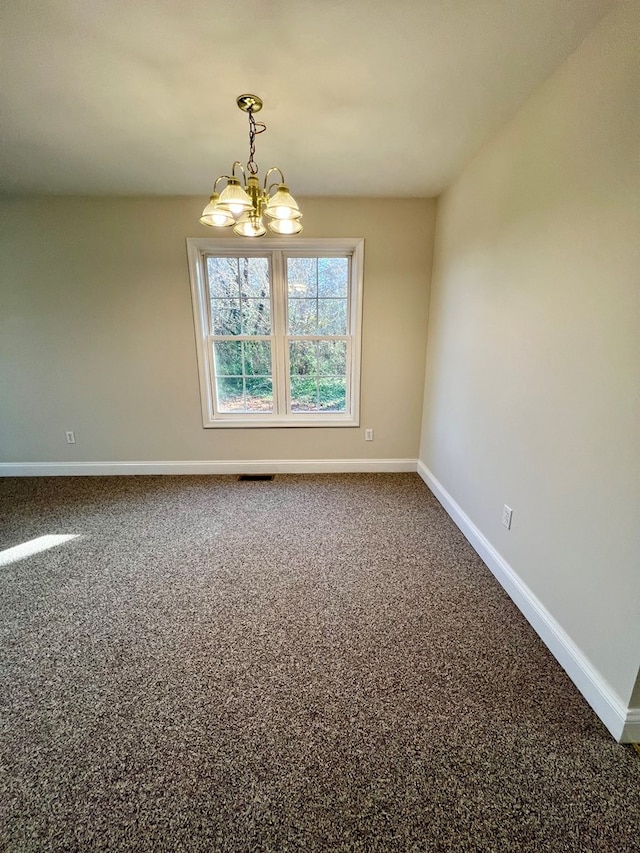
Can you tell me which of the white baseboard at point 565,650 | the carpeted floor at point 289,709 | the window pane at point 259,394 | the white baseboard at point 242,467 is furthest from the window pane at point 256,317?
the white baseboard at point 565,650

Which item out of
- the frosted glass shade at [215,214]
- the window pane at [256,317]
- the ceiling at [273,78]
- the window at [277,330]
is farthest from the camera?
the window pane at [256,317]

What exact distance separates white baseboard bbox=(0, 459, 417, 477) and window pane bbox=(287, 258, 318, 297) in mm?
1616

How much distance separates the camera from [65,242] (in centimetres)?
290

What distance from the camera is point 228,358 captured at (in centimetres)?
330

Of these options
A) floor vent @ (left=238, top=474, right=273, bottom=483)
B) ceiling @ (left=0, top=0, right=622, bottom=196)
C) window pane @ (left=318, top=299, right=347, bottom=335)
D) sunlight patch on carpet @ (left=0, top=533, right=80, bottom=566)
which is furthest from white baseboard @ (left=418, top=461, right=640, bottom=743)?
sunlight patch on carpet @ (left=0, top=533, right=80, bottom=566)

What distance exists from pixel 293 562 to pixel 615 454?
1.71m

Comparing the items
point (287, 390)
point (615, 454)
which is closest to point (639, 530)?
point (615, 454)

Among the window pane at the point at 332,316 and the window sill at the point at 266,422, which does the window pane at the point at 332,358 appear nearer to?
the window pane at the point at 332,316

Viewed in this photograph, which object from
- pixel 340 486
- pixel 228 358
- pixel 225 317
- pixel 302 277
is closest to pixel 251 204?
pixel 302 277

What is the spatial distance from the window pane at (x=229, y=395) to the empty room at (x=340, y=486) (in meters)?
0.33

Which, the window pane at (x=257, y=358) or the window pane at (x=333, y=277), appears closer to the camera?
the window pane at (x=333, y=277)

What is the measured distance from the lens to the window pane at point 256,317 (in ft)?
10.5

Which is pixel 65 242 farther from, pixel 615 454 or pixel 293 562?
pixel 615 454

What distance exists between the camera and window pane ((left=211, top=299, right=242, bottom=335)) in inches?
126
